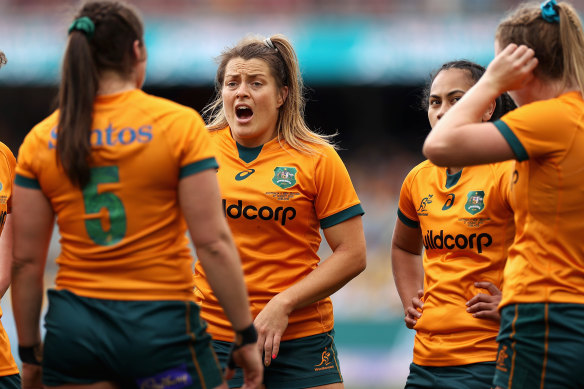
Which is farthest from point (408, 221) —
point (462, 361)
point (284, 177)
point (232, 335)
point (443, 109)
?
point (232, 335)

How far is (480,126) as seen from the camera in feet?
10.8

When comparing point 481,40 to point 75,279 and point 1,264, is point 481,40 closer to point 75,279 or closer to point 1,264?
point 1,264

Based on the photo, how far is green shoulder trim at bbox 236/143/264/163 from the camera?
4.55 m

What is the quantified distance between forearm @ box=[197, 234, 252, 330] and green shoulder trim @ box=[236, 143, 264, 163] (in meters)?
1.36

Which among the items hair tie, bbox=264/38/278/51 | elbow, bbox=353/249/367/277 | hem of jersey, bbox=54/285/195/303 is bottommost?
→ elbow, bbox=353/249/367/277

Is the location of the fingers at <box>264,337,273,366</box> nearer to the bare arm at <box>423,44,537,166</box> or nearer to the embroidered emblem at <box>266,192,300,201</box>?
the embroidered emblem at <box>266,192,300,201</box>

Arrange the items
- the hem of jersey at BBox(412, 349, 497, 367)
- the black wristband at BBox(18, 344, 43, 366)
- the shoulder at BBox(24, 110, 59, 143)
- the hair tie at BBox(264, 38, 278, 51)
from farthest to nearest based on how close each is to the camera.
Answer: the hair tie at BBox(264, 38, 278, 51)
the hem of jersey at BBox(412, 349, 497, 367)
the black wristband at BBox(18, 344, 43, 366)
the shoulder at BBox(24, 110, 59, 143)

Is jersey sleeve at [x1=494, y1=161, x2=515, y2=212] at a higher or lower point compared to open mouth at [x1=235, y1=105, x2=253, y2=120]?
lower

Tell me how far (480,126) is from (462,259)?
45.6 inches

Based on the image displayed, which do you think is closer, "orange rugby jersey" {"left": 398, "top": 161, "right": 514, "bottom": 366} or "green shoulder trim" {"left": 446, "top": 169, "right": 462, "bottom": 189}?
"orange rugby jersey" {"left": 398, "top": 161, "right": 514, "bottom": 366}

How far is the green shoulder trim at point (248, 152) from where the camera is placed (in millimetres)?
4547

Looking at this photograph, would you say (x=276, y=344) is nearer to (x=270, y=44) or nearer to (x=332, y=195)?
(x=332, y=195)

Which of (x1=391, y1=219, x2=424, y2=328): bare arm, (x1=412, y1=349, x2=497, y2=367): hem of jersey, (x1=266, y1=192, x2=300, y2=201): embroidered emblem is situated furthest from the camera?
(x1=391, y1=219, x2=424, y2=328): bare arm

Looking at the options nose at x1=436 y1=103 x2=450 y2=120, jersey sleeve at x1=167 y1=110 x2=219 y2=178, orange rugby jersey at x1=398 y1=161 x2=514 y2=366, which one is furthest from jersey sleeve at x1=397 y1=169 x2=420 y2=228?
jersey sleeve at x1=167 y1=110 x2=219 y2=178
